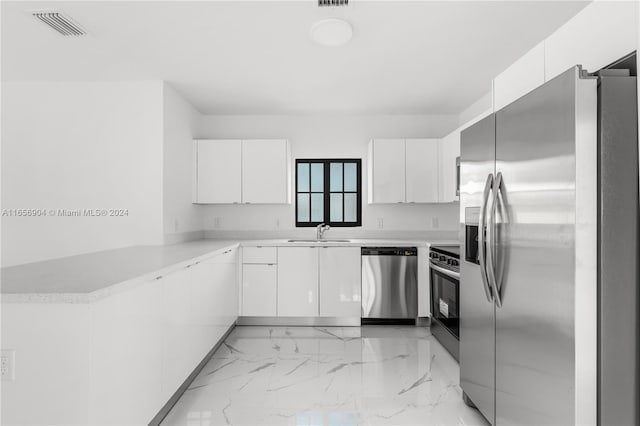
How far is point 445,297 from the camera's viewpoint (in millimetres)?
3242

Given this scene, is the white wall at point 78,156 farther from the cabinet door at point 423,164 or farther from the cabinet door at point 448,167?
the cabinet door at point 448,167

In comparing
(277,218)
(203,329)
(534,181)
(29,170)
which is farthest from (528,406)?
(29,170)

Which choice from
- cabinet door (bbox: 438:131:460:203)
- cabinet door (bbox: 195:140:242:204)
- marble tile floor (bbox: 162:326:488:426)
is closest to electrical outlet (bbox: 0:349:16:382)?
marble tile floor (bbox: 162:326:488:426)

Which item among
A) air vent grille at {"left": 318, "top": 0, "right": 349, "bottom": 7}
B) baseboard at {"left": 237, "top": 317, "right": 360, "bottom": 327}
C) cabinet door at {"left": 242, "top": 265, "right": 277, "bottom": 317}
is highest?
air vent grille at {"left": 318, "top": 0, "right": 349, "bottom": 7}

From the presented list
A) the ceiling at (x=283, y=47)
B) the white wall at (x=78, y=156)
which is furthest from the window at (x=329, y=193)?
the white wall at (x=78, y=156)

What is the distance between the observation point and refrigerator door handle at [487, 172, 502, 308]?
1725 millimetres

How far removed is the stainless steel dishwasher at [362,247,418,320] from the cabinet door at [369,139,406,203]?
703 millimetres

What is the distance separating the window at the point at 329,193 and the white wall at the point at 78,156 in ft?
5.71

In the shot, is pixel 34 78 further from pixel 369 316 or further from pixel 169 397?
pixel 369 316

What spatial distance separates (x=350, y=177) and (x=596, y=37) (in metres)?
3.17

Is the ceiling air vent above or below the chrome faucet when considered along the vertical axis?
above

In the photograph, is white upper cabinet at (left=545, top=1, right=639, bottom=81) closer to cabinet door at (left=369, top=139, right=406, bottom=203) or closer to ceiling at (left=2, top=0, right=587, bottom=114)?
ceiling at (left=2, top=0, right=587, bottom=114)

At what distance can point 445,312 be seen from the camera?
321cm

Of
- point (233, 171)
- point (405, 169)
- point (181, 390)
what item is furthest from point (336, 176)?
point (181, 390)
